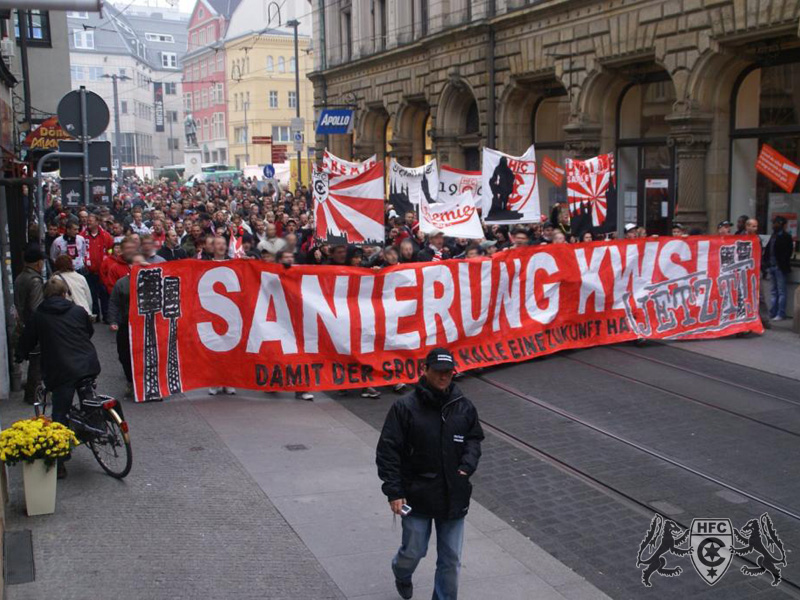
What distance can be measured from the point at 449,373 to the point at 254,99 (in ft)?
255

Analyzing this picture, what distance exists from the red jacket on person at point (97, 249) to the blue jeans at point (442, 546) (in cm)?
1211

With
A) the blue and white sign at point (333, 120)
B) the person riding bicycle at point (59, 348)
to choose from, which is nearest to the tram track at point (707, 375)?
the person riding bicycle at point (59, 348)

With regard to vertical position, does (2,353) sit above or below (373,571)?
above

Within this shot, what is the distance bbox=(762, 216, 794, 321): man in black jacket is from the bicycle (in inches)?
450

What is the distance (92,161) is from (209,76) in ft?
270

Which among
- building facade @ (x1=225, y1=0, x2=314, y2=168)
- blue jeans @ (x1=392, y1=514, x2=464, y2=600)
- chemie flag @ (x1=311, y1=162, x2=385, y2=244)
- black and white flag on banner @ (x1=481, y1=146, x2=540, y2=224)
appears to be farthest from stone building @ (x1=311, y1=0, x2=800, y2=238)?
building facade @ (x1=225, y1=0, x2=314, y2=168)

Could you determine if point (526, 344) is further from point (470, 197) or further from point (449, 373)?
point (449, 373)

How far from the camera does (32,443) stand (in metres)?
7.14

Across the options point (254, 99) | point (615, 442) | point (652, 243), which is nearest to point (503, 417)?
point (615, 442)

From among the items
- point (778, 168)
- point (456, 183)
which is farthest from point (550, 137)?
point (778, 168)

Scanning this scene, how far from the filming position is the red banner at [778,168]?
16.4 m

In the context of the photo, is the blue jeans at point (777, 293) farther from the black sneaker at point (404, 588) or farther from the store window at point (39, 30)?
the store window at point (39, 30)

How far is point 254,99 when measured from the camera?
80.1 metres

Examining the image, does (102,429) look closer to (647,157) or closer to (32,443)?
(32,443)
